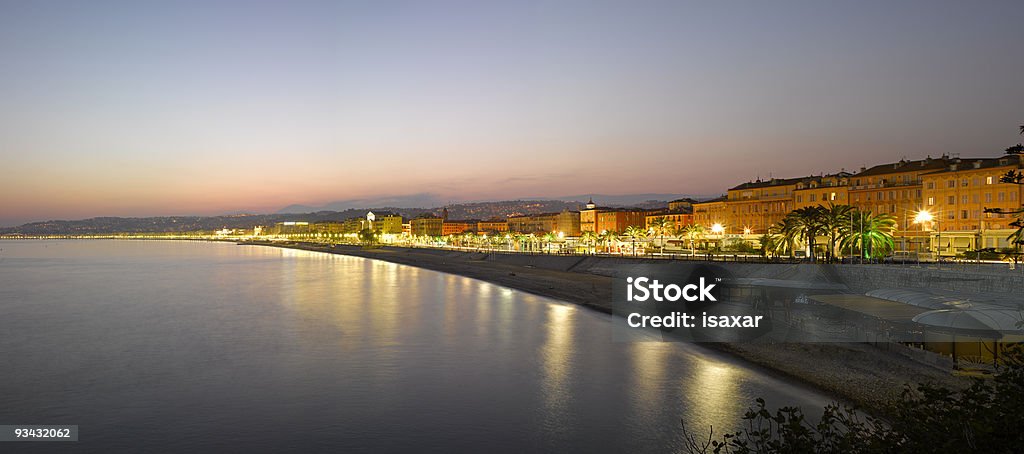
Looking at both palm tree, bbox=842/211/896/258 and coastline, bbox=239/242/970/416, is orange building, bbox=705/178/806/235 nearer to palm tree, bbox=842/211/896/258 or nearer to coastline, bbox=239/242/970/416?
palm tree, bbox=842/211/896/258

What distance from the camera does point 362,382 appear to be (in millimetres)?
25797

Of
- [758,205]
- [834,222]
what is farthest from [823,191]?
[834,222]

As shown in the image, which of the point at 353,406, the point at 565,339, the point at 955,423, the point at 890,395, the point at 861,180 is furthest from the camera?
the point at 861,180

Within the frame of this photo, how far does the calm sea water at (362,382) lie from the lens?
18938 millimetres

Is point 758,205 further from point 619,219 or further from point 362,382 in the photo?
point 362,382

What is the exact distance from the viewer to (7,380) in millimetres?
26328

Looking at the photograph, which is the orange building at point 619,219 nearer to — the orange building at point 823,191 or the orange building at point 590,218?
the orange building at point 590,218

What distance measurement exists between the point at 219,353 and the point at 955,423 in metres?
32.7

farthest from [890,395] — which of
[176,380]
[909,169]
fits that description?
[909,169]

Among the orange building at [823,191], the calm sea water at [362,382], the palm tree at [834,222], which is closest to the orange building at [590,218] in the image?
the orange building at [823,191]

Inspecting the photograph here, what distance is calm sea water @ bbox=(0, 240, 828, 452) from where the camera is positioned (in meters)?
18.9

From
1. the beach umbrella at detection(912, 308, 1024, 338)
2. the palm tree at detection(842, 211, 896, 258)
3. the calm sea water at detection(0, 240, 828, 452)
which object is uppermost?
the palm tree at detection(842, 211, 896, 258)

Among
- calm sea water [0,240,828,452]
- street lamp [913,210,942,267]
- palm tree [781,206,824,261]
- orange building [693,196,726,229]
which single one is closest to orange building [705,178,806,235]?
orange building [693,196,726,229]

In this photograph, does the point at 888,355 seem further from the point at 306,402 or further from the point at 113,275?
the point at 113,275
